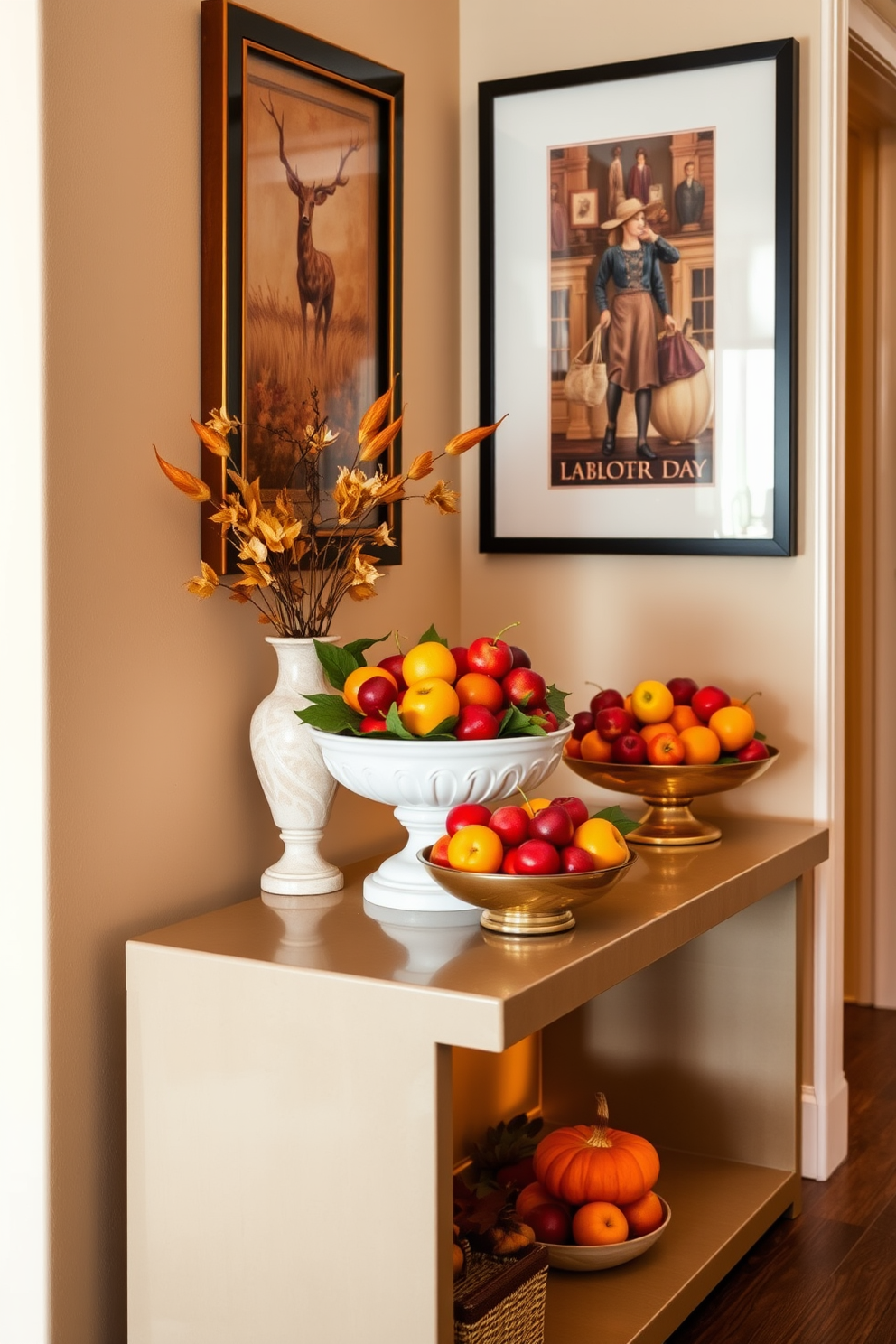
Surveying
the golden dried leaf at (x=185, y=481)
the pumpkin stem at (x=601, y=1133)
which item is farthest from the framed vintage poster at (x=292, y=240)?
the pumpkin stem at (x=601, y=1133)

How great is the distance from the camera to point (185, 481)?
1897mm

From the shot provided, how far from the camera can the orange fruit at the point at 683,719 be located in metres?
2.44

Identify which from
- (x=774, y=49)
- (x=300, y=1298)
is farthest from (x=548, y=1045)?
(x=774, y=49)

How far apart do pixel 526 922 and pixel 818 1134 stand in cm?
117

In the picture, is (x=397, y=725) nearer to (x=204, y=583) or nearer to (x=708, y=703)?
(x=204, y=583)

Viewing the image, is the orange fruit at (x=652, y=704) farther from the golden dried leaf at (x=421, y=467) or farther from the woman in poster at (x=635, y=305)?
the golden dried leaf at (x=421, y=467)

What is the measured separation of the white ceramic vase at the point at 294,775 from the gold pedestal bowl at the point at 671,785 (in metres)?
0.50

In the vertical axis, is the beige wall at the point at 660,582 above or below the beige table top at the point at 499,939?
above

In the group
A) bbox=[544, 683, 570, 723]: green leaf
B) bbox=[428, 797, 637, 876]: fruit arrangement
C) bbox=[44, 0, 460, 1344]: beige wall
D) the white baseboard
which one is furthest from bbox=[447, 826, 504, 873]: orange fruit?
the white baseboard

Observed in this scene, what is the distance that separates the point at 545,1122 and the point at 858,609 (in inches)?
64.0

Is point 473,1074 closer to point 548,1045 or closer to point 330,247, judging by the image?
point 548,1045

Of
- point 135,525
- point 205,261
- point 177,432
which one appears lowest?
point 135,525

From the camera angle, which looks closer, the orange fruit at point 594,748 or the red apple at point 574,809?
the red apple at point 574,809

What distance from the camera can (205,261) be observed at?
2.05 meters
